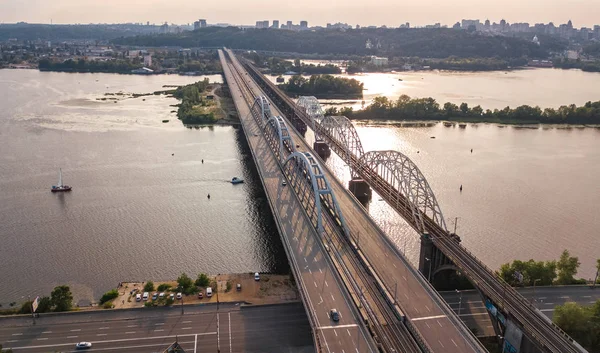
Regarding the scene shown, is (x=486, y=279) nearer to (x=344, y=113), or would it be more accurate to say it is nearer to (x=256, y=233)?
(x=256, y=233)

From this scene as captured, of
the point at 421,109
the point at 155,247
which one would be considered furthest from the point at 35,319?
the point at 421,109

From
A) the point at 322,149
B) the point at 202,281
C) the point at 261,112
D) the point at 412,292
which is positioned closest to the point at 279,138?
the point at 322,149

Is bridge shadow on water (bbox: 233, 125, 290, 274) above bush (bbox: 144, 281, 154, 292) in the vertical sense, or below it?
above

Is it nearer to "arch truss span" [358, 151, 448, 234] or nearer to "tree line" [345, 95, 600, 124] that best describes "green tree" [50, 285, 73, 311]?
"arch truss span" [358, 151, 448, 234]

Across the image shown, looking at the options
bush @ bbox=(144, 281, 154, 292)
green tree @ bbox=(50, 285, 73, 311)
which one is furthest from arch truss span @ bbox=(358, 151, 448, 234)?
green tree @ bbox=(50, 285, 73, 311)

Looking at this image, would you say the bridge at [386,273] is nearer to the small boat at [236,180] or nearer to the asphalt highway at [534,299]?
the asphalt highway at [534,299]

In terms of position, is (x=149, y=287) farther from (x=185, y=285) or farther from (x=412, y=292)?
(x=412, y=292)

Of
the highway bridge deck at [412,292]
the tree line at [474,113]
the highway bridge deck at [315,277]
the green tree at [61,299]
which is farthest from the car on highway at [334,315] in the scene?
the tree line at [474,113]
